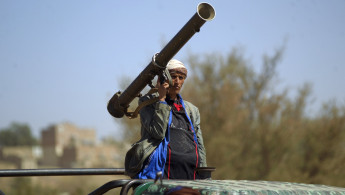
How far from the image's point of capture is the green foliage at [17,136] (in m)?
82.0

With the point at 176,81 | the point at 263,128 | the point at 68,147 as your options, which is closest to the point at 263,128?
the point at 263,128

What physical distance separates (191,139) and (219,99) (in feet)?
51.4

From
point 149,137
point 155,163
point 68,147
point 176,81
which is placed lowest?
point 155,163

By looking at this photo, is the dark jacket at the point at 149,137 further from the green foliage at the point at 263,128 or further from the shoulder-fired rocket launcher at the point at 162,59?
the green foliage at the point at 263,128

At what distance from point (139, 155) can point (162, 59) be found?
23.0 inches

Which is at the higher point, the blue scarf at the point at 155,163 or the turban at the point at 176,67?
the turban at the point at 176,67

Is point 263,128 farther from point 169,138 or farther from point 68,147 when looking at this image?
point 68,147

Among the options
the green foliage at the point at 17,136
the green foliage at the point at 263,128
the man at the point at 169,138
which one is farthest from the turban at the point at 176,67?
the green foliage at the point at 17,136

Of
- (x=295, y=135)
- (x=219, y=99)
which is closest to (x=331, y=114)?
(x=295, y=135)

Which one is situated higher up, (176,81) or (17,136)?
Result: (17,136)

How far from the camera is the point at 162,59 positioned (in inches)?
124

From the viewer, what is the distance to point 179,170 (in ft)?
11.0

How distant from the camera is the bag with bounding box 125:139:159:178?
130 inches

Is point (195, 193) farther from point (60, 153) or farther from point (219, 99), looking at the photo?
point (60, 153)
